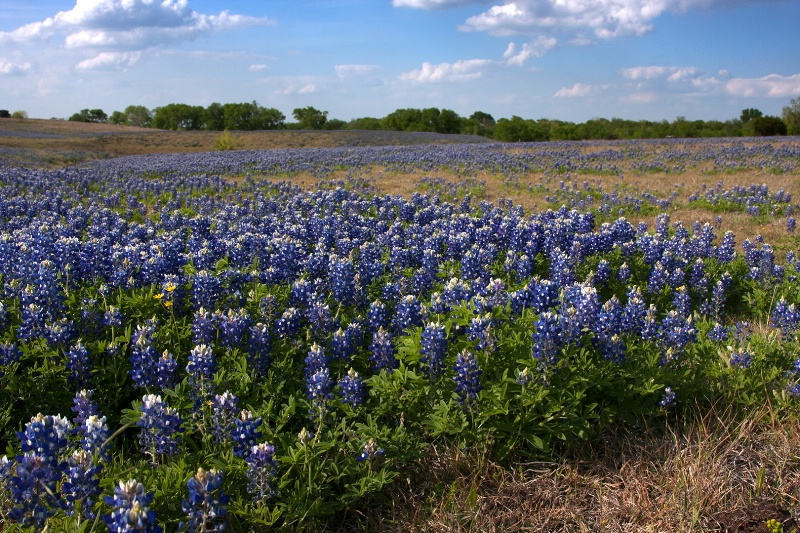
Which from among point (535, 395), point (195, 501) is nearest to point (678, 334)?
point (535, 395)

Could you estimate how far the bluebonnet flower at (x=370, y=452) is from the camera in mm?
3010

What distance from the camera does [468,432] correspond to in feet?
10.8

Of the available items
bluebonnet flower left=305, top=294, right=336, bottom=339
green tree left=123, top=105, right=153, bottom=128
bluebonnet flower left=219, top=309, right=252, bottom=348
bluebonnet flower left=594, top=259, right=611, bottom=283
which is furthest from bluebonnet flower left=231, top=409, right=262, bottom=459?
green tree left=123, top=105, right=153, bottom=128

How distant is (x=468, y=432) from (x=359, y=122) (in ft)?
283

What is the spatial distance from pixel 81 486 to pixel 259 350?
153 cm

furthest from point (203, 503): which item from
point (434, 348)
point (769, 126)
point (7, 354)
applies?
point (769, 126)

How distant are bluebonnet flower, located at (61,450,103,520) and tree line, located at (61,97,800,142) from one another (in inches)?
2123

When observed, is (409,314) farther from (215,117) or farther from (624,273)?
(215,117)

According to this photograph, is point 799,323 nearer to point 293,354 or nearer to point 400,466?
point 400,466

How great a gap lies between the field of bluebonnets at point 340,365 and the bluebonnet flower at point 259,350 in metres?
0.02

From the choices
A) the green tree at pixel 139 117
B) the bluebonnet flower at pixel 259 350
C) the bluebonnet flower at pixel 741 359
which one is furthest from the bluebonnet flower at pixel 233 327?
the green tree at pixel 139 117

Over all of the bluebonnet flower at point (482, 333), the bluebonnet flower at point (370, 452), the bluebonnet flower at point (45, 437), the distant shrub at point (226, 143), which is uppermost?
the distant shrub at point (226, 143)

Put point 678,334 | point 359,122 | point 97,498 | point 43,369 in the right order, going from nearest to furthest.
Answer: point 97,498, point 43,369, point 678,334, point 359,122

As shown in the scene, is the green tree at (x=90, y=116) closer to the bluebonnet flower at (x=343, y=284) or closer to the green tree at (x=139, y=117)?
the green tree at (x=139, y=117)
